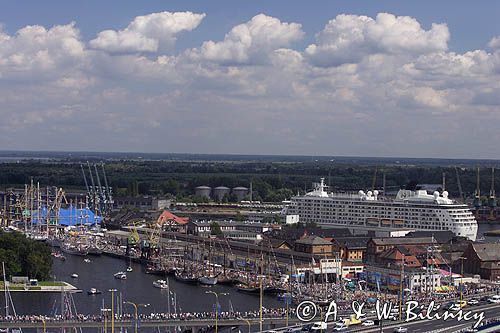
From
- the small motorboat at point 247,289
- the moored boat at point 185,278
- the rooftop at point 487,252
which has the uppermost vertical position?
the rooftop at point 487,252

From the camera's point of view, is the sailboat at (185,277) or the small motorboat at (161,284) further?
the sailboat at (185,277)

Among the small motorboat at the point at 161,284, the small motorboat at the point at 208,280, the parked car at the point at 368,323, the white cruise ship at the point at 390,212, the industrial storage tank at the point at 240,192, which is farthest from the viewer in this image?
the industrial storage tank at the point at 240,192

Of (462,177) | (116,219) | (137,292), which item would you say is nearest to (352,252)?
(137,292)

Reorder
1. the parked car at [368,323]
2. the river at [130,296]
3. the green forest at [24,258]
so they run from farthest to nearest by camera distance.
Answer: the green forest at [24,258]
the river at [130,296]
the parked car at [368,323]

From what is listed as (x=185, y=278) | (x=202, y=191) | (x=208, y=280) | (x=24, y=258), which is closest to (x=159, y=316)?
(x=208, y=280)

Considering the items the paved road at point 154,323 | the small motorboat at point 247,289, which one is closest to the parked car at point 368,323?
the paved road at point 154,323

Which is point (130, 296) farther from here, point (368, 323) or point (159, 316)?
point (368, 323)

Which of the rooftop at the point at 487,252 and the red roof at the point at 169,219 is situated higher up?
the rooftop at the point at 487,252

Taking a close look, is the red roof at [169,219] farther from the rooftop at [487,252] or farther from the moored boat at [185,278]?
the rooftop at [487,252]
